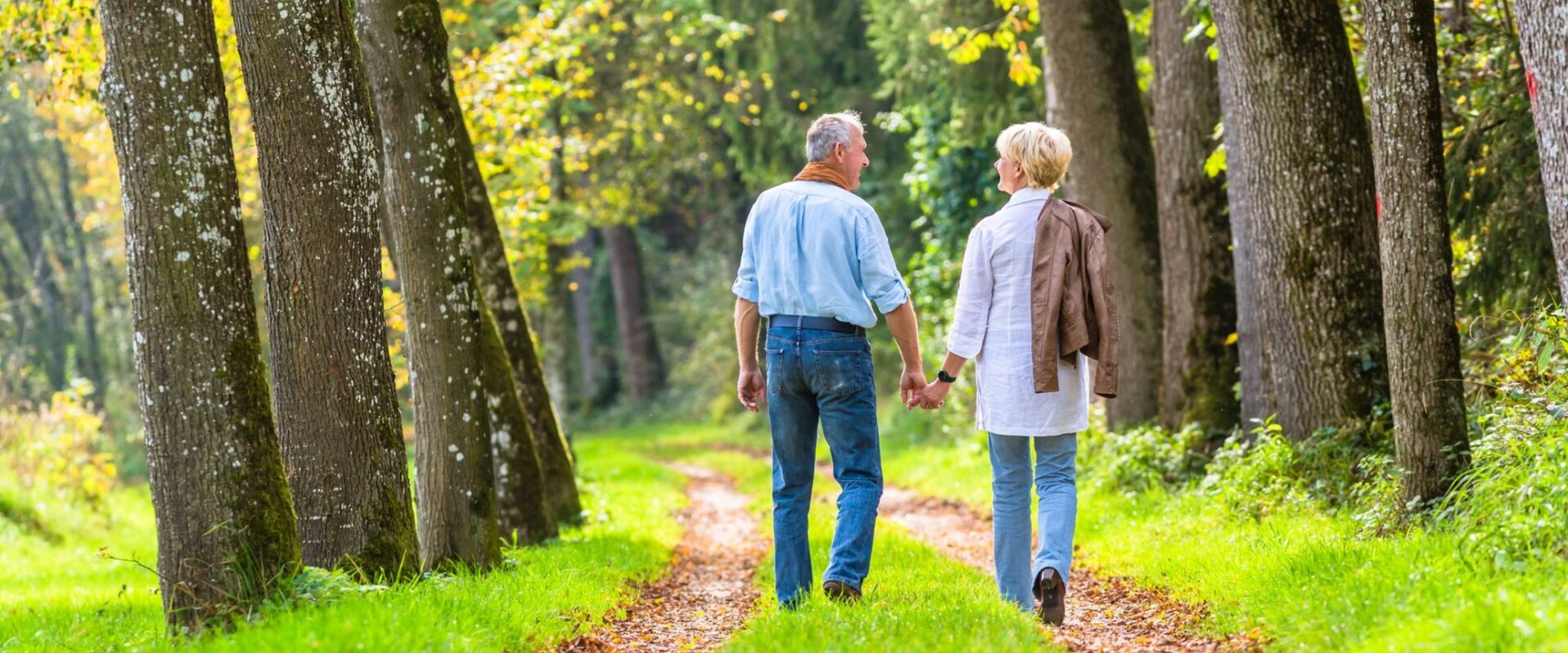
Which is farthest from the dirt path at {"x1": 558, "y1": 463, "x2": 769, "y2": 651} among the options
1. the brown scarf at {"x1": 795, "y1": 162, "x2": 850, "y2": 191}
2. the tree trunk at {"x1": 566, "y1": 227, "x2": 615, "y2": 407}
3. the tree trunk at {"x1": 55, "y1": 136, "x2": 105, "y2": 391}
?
the tree trunk at {"x1": 55, "y1": 136, "x2": 105, "y2": 391}

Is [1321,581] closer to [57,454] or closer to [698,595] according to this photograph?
[698,595]

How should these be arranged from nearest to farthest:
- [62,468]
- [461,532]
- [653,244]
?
[461,532] < [62,468] < [653,244]

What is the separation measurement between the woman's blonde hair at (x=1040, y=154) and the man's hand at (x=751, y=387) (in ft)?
4.82

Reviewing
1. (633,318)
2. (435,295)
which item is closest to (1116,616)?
(435,295)

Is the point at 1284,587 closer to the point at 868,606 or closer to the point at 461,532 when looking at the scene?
the point at 868,606

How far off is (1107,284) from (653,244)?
33.9m

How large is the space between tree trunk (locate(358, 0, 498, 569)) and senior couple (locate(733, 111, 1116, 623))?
2.37 m

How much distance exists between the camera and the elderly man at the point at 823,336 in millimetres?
5719

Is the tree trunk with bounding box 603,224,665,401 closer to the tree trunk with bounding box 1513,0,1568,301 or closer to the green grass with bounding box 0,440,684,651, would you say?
the green grass with bounding box 0,440,684,651

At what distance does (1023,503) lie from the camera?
5.90m

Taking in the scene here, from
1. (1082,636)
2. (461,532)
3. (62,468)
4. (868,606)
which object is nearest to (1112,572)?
(1082,636)

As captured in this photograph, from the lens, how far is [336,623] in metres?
4.64

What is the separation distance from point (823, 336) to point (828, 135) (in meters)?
0.92

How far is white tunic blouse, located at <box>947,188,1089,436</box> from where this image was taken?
5.77 m
